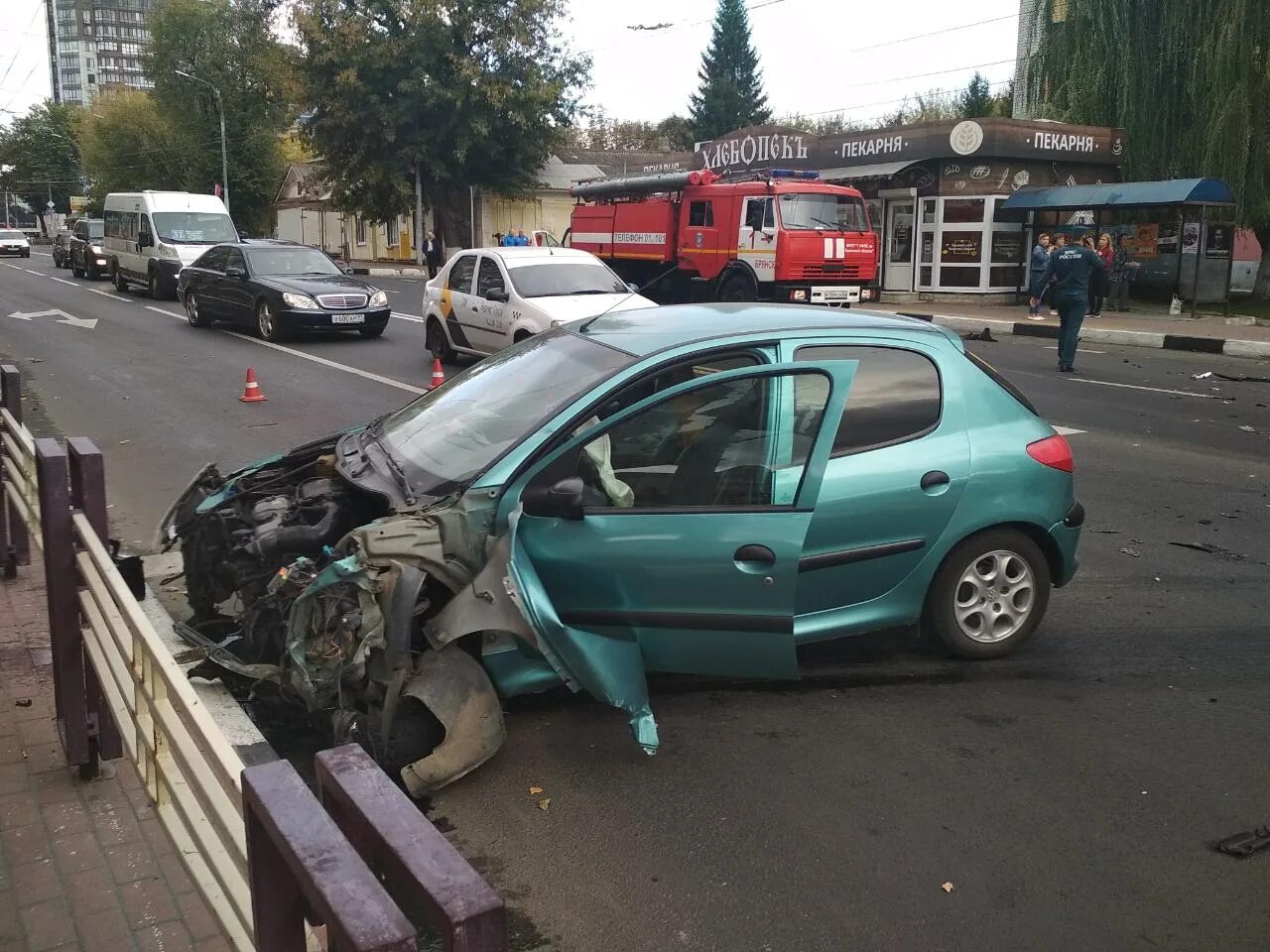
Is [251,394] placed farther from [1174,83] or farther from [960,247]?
[1174,83]

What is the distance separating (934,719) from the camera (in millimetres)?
4523

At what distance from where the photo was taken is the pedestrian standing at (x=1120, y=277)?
24.5 meters

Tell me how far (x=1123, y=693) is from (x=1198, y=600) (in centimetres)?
145

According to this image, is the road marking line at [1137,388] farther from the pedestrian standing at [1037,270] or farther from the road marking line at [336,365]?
the pedestrian standing at [1037,270]

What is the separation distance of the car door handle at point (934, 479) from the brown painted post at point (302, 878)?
11.3 feet

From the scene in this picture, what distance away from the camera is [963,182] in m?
27.1

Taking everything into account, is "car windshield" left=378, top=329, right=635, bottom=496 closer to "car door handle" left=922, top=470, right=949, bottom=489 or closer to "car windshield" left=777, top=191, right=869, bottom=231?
"car door handle" left=922, top=470, right=949, bottom=489

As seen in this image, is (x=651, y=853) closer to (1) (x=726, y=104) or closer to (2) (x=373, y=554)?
(2) (x=373, y=554)

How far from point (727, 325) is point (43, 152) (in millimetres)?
109426

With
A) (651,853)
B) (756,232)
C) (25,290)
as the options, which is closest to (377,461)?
(651,853)

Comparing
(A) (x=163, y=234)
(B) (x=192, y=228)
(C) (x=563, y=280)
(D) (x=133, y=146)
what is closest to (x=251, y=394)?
(C) (x=563, y=280)

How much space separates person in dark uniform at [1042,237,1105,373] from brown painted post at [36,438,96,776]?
13.3 metres

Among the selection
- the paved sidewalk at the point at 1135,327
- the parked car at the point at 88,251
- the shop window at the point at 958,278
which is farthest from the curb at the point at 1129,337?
the parked car at the point at 88,251

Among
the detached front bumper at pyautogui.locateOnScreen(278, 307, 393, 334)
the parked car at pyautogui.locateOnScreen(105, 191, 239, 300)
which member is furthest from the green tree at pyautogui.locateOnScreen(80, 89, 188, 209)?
the detached front bumper at pyautogui.locateOnScreen(278, 307, 393, 334)
